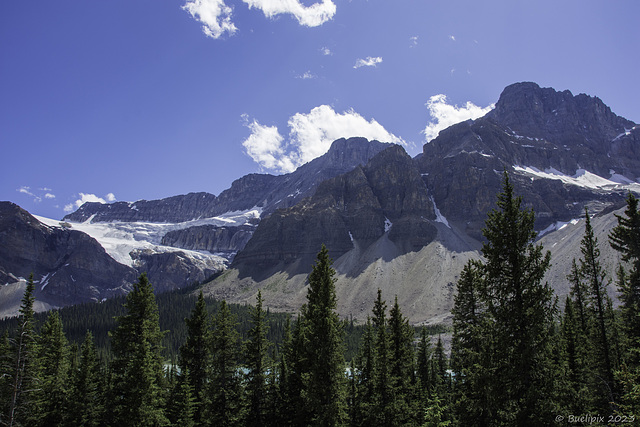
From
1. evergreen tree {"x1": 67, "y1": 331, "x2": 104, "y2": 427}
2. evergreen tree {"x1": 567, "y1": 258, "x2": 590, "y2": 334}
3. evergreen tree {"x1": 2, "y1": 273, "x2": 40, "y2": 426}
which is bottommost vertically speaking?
evergreen tree {"x1": 67, "y1": 331, "x2": 104, "y2": 427}

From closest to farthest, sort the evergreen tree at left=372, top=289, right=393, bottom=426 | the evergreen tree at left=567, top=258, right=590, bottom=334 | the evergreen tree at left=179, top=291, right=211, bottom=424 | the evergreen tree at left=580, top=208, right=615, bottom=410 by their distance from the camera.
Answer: the evergreen tree at left=580, top=208, right=615, bottom=410 < the evergreen tree at left=372, top=289, right=393, bottom=426 < the evergreen tree at left=179, top=291, right=211, bottom=424 < the evergreen tree at left=567, top=258, right=590, bottom=334

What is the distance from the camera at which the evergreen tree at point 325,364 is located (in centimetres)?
2294

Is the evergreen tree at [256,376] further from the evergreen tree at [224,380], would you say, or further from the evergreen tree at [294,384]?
the evergreen tree at [294,384]

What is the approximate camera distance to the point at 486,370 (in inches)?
619

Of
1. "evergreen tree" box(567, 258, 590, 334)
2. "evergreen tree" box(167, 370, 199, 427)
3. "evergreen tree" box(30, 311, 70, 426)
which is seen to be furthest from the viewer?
"evergreen tree" box(30, 311, 70, 426)

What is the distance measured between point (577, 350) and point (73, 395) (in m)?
37.0

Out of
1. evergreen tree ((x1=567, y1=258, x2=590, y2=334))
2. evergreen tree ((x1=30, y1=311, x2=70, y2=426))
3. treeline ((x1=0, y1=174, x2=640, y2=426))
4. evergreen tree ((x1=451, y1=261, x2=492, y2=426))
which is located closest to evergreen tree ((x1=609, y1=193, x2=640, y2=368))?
treeline ((x1=0, y1=174, x2=640, y2=426))

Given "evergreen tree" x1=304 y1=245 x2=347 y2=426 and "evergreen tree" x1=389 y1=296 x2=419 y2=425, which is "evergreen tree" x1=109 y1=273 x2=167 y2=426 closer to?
"evergreen tree" x1=304 y1=245 x2=347 y2=426

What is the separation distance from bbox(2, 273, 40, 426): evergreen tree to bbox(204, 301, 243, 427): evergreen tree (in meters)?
10.7

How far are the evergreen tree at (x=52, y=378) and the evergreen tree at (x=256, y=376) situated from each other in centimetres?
1440

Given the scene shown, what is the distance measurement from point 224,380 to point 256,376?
2345 mm

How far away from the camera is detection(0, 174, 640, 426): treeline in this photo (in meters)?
15.7

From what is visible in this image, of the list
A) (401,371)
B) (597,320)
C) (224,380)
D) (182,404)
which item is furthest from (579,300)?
(182,404)

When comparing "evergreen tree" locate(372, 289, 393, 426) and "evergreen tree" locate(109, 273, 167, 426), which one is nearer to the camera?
"evergreen tree" locate(109, 273, 167, 426)
